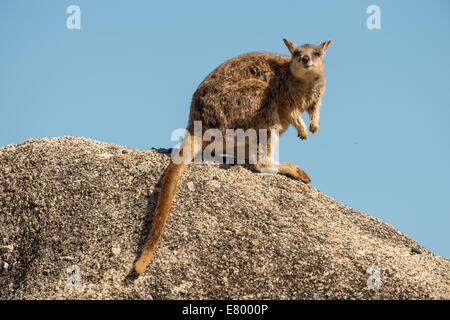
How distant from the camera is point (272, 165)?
28.0 ft

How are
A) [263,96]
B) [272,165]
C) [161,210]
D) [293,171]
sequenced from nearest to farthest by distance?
[161,210], [263,96], [272,165], [293,171]

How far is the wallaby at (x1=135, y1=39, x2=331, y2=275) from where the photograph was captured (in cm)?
813

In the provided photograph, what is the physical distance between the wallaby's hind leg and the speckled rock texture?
0.14 m

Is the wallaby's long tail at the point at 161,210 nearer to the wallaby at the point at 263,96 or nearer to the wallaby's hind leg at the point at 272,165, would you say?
the wallaby at the point at 263,96

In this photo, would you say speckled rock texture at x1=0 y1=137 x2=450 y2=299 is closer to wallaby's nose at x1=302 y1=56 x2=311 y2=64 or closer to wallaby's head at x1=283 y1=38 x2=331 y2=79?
wallaby's head at x1=283 y1=38 x2=331 y2=79

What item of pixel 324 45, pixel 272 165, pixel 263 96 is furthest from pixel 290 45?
pixel 272 165

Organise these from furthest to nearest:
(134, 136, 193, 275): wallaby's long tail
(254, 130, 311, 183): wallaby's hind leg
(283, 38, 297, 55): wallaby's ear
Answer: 1. (283, 38, 297, 55): wallaby's ear
2. (254, 130, 311, 183): wallaby's hind leg
3. (134, 136, 193, 275): wallaby's long tail

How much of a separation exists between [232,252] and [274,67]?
3.07 m

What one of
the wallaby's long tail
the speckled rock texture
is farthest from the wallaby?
the speckled rock texture

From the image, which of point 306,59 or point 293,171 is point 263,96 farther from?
point 293,171

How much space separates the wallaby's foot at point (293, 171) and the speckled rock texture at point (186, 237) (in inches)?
4.8

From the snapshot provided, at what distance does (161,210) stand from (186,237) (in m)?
0.50

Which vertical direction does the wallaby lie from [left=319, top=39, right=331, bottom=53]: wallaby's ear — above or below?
below
